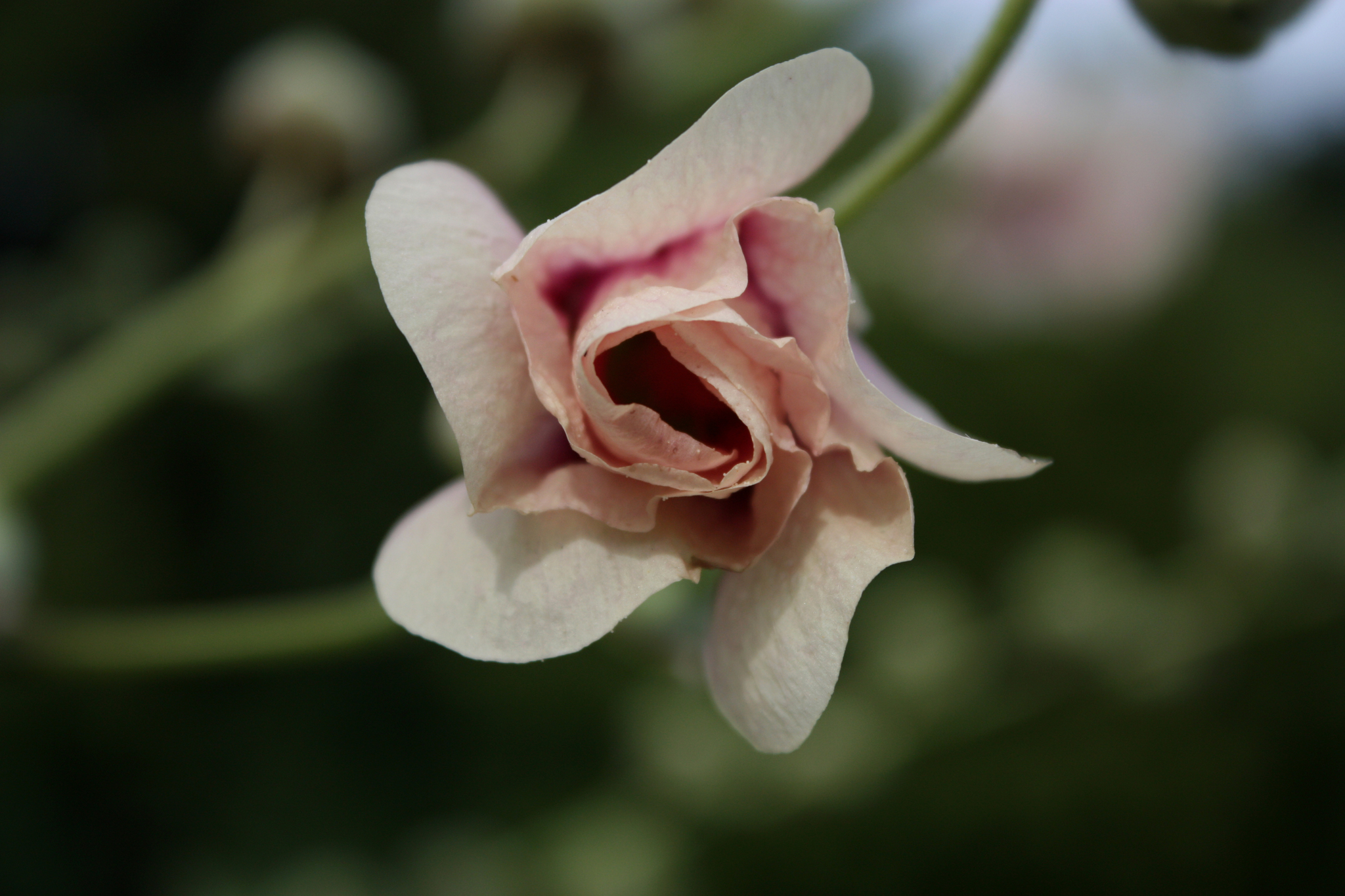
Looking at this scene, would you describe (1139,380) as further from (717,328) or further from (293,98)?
(717,328)

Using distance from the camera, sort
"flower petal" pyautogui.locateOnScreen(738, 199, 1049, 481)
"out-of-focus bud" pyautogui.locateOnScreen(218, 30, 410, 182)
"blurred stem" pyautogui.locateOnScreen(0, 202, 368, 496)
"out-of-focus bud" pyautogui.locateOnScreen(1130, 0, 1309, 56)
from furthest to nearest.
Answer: "out-of-focus bud" pyautogui.locateOnScreen(218, 30, 410, 182)
"blurred stem" pyautogui.locateOnScreen(0, 202, 368, 496)
"out-of-focus bud" pyautogui.locateOnScreen(1130, 0, 1309, 56)
"flower petal" pyautogui.locateOnScreen(738, 199, 1049, 481)

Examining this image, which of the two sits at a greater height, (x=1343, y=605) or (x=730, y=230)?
(x=730, y=230)

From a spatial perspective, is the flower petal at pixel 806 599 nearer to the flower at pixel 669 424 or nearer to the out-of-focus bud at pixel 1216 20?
the flower at pixel 669 424

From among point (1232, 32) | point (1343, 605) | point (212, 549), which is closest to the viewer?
point (1232, 32)

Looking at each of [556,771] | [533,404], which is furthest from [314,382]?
[556,771]

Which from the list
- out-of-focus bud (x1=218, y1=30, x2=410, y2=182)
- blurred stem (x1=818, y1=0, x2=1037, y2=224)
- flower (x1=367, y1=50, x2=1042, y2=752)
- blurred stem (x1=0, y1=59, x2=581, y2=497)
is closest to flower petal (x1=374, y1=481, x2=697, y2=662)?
flower (x1=367, y1=50, x2=1042, y2=752)

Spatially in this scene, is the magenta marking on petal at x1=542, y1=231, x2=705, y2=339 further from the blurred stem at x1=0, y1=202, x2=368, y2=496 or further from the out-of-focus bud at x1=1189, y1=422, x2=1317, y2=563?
the out-of-focus bud at x1=1189, y1=422, x2=1317, y2=563
